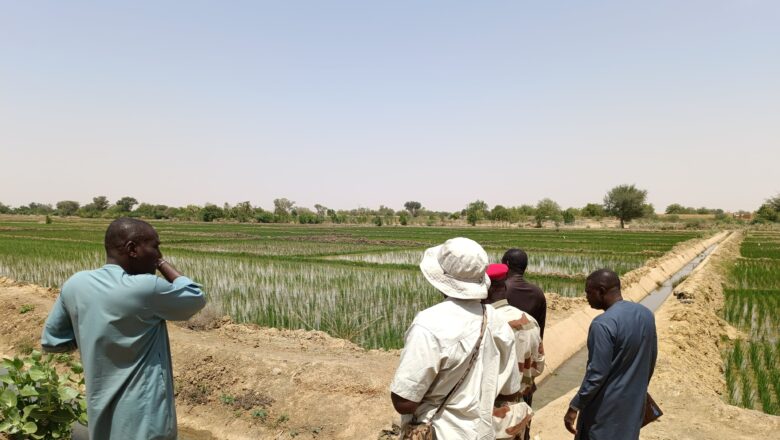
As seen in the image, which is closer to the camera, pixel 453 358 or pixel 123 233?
pixel 453 358

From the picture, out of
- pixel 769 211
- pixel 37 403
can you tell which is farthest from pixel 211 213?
pixel 769 211

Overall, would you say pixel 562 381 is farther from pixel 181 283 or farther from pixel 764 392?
pixel 181 283

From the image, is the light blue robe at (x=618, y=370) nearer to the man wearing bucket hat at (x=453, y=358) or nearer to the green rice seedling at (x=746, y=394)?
the man wearing bucket hat at (x=453, y=358)

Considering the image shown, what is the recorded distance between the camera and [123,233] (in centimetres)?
198

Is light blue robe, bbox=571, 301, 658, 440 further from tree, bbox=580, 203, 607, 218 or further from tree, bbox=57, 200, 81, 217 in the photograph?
tree, bbox=57, 200, 81, 217

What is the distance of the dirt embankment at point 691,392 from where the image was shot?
13.3ft

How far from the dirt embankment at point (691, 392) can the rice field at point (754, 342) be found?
216 millimetres

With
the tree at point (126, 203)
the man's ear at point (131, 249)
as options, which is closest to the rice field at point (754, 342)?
the man's ear at point (131, 249)

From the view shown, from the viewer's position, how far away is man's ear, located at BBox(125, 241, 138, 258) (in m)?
1.99

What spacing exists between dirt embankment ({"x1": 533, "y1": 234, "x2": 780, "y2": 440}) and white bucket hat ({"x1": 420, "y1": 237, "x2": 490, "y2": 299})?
9.95 ft

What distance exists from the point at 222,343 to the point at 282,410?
2293mm

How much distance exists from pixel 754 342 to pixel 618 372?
7.63 metres

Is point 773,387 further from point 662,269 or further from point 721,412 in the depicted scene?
point 662,269

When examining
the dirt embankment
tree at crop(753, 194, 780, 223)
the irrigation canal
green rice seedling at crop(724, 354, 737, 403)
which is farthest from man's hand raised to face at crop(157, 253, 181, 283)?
tree at crop(753, 194, 780, 223)
